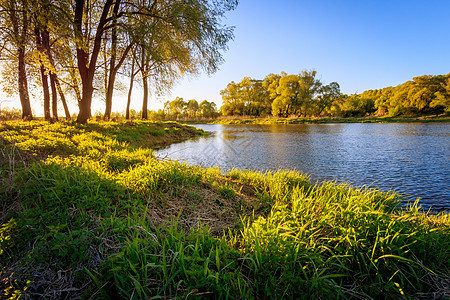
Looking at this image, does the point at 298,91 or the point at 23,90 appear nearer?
the point at 23,90

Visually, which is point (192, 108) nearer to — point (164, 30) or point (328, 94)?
point (328, 94)

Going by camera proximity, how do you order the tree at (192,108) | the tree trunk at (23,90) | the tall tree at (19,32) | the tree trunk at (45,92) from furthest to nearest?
1. the tree at (192,108)
2. the tree trunk at (45,92)
3. the tree trunk at (23,90)
4. the tall tree at (19,32)

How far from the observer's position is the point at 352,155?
946cm

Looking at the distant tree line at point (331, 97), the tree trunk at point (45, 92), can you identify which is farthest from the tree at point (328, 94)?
the tree trunk at point (45, 92)

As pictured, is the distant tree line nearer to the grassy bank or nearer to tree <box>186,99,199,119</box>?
tree <box>186,99,199,119</box>

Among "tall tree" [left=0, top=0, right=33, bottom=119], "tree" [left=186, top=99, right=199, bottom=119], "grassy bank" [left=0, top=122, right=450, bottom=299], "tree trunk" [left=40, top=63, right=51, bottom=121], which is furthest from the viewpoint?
"tree" [left=186, top=99, right=199, bottom=119]

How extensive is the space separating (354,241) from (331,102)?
60386 millimetres

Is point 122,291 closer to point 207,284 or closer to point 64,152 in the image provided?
point 207,284

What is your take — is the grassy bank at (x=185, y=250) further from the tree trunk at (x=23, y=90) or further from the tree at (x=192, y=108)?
the tree at (x=192, y=108)

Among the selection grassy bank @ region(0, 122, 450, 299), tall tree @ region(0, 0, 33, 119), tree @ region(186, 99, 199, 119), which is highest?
tree @ region(186, 99, 199, 119)

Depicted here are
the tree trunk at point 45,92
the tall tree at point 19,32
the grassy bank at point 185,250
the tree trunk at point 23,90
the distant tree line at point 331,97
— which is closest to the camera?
the grassy bank at point 185,250

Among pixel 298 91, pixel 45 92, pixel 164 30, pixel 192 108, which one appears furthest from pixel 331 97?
pixel 45 92

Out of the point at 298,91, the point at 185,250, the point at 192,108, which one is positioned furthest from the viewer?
the point at 192,108

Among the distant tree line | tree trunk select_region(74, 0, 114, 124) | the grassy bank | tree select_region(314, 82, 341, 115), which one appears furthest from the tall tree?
tree select_region(314, 82, 341, 115)
